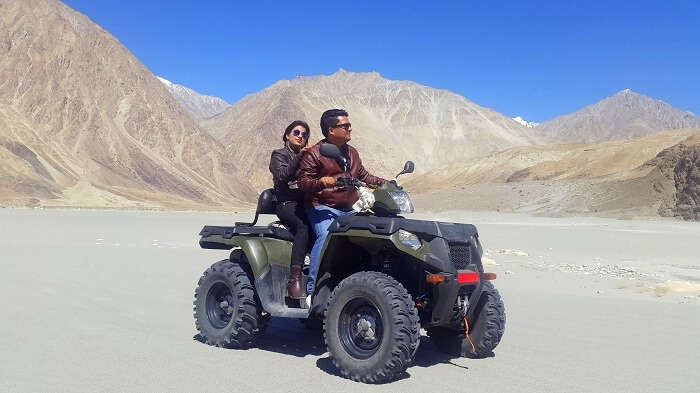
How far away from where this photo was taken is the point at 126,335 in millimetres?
6852

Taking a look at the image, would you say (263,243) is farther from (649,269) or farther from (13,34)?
(13,34)

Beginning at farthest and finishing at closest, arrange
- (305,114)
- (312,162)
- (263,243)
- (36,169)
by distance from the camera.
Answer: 1. (305,114)
2. (36,169)
3. (263,243)
4. (312,162)

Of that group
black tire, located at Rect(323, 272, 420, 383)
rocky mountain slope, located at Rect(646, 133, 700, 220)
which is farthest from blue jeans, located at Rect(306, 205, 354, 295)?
rocky mountain slope, located at Rect(646, 133, 700, 220)

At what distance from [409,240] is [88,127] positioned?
3329 inches

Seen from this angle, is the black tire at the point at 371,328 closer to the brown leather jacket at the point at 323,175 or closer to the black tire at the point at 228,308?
the brown leather jacket at the point at 323,175

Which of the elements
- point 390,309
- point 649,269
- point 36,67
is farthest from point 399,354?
point 36,67

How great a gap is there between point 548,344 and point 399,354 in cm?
230

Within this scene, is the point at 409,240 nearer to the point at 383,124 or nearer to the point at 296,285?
the point at 296,285

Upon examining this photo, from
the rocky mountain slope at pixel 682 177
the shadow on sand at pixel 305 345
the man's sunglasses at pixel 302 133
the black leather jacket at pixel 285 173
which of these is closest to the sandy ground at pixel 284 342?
the shadow on sand at pixel 305 345

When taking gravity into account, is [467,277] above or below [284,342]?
above

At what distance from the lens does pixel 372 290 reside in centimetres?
540

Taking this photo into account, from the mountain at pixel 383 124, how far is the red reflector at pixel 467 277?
113651mm

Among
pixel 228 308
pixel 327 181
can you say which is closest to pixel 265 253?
pixel 228 308

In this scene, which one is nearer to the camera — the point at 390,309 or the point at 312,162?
the point at 390,309
